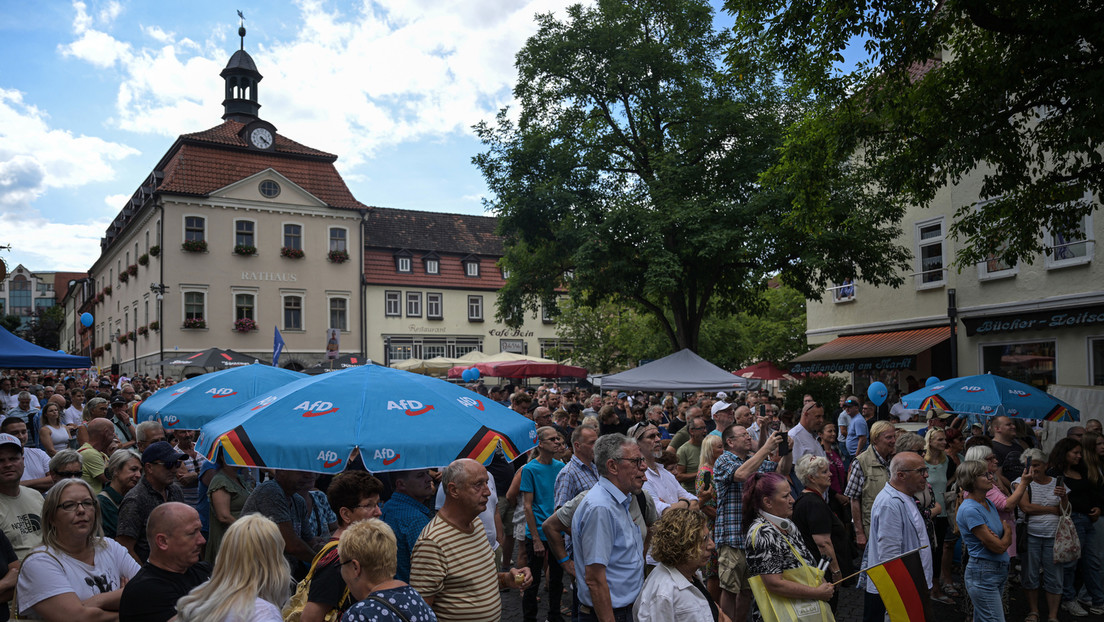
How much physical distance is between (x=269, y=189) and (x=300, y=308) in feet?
19.9

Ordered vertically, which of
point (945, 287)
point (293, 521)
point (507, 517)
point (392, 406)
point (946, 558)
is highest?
point (945, 287)

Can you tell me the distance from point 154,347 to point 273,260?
6783mm

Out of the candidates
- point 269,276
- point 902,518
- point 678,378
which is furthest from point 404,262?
point 902,518

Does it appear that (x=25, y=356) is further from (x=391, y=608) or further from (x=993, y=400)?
(x=993, y=400)

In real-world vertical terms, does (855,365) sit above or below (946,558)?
above

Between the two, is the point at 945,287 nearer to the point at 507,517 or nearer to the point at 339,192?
the point at 507,517

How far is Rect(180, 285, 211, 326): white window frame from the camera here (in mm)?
37438

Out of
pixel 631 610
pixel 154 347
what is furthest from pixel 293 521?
pixel 154 347

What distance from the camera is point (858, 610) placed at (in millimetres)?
7809

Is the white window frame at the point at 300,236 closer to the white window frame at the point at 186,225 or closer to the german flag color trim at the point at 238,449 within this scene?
the white window frame at the point at 186,225

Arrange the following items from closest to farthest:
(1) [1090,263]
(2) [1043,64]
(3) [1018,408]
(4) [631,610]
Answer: (4) [631,610], (2) [1043,64], (3) [1018,408], (1) [1090,263]

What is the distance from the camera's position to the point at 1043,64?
31.8 ft

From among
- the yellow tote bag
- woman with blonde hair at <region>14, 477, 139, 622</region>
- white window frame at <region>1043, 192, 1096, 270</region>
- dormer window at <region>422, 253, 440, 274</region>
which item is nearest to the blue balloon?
white window frame at <region>1043, 192, 1096, 270</region>

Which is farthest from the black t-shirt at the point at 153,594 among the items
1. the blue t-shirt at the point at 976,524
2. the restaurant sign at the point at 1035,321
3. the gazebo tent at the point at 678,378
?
the restaurant sign at the point at 1035,321
